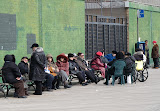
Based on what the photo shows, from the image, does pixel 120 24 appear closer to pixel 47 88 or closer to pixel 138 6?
pixel 138 6

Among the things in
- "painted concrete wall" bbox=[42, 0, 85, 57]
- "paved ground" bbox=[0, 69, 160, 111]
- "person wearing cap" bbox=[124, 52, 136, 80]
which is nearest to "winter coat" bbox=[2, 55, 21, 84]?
"paved ground" bbox=[0, 69, 160, 111]

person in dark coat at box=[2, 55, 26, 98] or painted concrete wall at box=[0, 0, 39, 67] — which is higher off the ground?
painted concrete wall at box=[0, 0, 39, 67]

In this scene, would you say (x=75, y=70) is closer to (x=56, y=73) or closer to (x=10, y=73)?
(x=56, y=73)

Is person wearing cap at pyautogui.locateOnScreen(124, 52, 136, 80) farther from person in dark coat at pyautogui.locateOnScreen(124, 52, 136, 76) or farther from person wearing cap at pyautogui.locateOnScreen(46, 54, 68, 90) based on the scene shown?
person wearing cap at pyautogui.locateOnScreen(46, 54, 68, 90)

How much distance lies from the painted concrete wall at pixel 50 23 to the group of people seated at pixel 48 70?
1141 millimetres

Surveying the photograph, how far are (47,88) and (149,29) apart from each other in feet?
45.8

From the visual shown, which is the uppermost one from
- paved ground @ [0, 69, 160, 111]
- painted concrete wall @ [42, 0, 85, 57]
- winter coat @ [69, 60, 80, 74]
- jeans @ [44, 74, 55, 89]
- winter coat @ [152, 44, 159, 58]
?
painted concrete wall @ [42, 0, 85, 57]

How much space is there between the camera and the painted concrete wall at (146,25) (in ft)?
82.3

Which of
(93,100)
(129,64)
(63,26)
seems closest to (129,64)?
(129,64)

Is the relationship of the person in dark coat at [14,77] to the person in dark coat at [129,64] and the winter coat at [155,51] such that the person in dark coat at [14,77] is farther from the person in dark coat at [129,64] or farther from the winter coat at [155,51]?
the winter coat at [155,51]

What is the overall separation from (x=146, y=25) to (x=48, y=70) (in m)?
13.2

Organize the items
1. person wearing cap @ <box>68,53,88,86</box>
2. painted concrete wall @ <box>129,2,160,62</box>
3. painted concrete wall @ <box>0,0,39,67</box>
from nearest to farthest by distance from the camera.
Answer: painted concrete wall @ <box>0,0,39,67</box> < person wearing cap @ <box>68,53,88,86</box> < painted concrete wall @ <box>129,2,160,62</box>

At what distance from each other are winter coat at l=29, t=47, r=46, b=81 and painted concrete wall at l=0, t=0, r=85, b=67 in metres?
1.72

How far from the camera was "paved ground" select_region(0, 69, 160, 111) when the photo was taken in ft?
34.9
